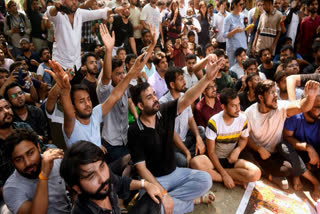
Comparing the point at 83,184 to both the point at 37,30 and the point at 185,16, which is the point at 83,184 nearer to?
the point at 37,30

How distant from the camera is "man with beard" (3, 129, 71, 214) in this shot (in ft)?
5.65

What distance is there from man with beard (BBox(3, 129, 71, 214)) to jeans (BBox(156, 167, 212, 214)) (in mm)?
932

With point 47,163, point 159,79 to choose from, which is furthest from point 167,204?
point 159,79

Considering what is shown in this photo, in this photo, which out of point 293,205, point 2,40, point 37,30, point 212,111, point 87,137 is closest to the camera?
point 87,137

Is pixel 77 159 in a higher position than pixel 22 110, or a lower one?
higher

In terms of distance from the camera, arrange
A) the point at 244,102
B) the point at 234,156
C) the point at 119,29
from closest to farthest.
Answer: the point at 234,156, the point at 244,102, the point at 119,29

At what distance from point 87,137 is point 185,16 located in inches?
255

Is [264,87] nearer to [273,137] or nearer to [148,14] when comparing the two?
[273,137]

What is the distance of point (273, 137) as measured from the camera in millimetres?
3062

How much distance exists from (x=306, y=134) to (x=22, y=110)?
339 centimetres

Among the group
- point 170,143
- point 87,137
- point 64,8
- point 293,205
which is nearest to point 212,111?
point 170,143

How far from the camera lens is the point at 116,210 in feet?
5.56

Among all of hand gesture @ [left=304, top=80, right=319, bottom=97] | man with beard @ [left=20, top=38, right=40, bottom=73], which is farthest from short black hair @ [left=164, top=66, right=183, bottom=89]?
man with beard @ [left=20, top=38, right=40, bottom=73]

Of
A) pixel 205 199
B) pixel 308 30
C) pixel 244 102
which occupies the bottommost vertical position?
pixel 205 199
